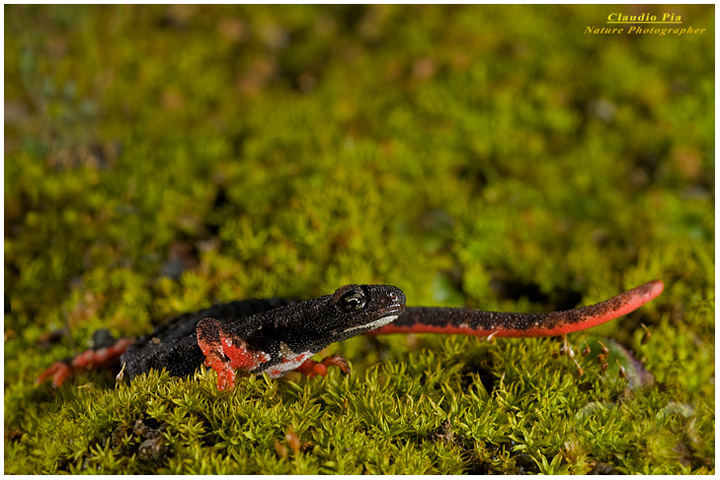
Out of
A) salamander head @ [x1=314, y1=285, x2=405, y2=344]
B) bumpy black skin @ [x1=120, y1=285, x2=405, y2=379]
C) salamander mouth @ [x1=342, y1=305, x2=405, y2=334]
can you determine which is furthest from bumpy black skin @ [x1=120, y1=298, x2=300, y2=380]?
salamander mouth @ [x1=342, y1=305, x2=405, y2=334]

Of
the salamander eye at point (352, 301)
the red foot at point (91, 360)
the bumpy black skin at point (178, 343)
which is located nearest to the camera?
the salamander eye at point (352, 301)

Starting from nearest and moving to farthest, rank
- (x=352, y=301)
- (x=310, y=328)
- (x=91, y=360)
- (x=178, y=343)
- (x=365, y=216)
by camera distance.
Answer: (x=352, y=301) < (x=310, y=328) < (x=178, y=343) < (x=91, y=360) < (x=365, y=216)

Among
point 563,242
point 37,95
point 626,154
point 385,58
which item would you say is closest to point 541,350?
point 563,242

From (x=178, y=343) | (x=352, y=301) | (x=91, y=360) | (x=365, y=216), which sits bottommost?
(x=91, y=360)

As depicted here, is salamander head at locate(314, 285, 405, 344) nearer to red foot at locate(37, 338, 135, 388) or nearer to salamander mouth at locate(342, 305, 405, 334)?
salamander mouth at locate(342, 305, 405, 334)

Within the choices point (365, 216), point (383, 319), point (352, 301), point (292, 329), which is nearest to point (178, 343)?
point (292, 329)

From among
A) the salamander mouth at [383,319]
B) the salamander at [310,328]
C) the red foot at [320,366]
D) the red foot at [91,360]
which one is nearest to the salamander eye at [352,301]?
the salamander at [310,328]

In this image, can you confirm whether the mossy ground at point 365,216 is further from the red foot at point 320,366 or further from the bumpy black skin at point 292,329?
the bumpy black skin at point 292,329

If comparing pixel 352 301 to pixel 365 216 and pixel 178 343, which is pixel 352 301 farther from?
pixel 365 216
